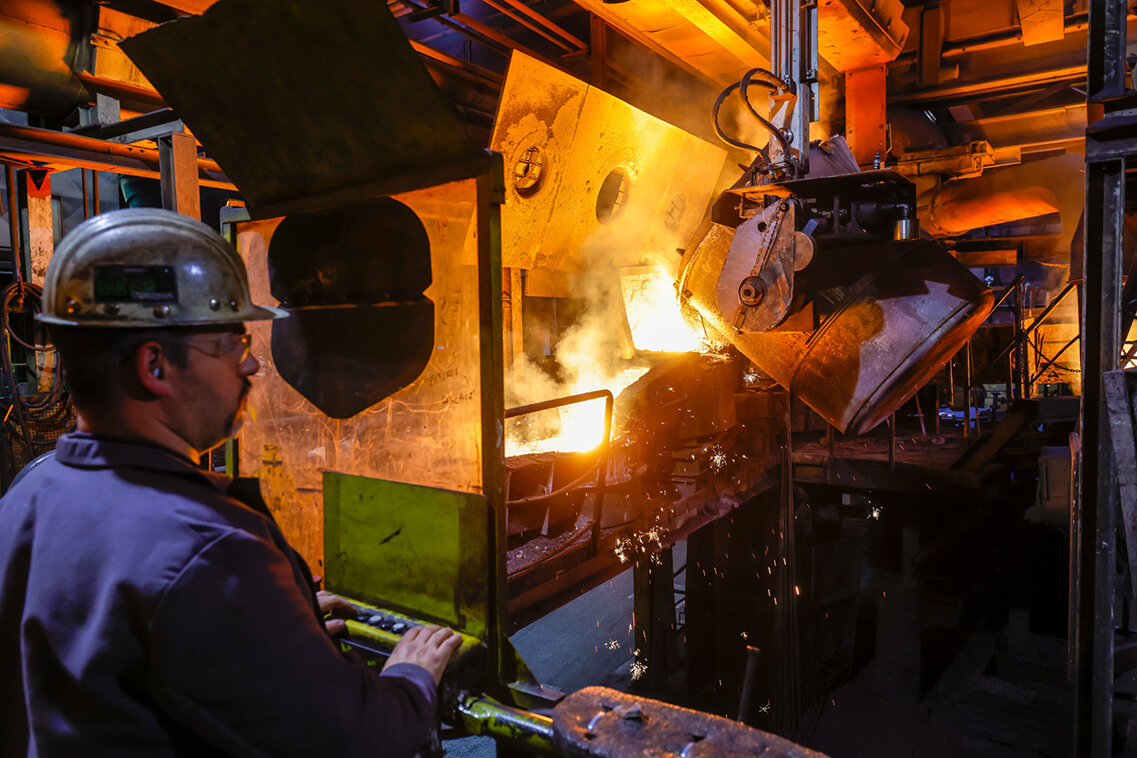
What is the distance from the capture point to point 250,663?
100cm

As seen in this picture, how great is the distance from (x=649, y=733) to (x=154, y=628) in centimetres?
101

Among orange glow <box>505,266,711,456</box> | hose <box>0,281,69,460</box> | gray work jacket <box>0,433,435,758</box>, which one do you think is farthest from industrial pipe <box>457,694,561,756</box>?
hose <box>0,281,69,460</box>

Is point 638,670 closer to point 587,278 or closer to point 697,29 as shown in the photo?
point 587,278

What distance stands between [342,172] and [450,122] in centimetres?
49

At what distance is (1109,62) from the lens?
2490 millimetres

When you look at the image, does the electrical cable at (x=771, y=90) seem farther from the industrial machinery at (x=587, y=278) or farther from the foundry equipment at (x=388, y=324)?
the foundry equipment at (x=388, y=324)

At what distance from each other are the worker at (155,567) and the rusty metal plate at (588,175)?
3.72m

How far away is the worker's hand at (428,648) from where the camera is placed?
1524 millimetres

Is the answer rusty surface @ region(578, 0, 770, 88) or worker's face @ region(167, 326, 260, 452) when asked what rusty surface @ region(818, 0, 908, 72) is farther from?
worker's face @ region(167, 326, 260, 452)

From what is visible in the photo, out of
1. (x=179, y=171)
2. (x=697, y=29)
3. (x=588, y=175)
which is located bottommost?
(x=179, y=171)

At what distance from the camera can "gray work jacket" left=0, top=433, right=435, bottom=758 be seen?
3.21 ft

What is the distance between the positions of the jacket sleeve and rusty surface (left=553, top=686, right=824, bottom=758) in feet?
1.71

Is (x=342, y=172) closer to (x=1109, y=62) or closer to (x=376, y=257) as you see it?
(x=376, y=257)

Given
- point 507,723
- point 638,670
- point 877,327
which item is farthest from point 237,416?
point 638,670
